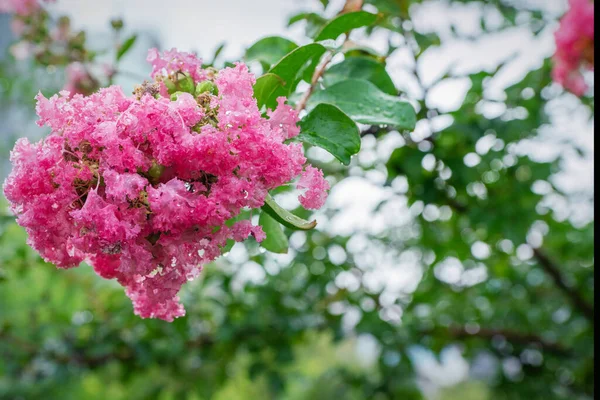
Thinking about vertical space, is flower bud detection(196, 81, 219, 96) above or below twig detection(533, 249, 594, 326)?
above

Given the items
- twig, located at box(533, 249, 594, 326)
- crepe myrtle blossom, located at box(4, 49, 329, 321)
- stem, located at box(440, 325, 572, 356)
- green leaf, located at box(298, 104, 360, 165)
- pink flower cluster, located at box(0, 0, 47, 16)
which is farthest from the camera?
stem, located at box(440, 325, 572, 356)

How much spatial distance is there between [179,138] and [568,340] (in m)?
1.93

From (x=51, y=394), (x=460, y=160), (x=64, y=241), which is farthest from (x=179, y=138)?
(x=51, y=394)

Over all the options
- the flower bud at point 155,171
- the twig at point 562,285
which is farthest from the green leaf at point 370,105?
the twig at point 562,285

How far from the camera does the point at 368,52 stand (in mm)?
918

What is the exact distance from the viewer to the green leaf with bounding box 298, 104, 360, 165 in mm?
642

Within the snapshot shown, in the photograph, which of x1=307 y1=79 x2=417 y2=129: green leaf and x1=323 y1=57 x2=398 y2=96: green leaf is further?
x1=323 y1=57 x2=398 y2=96: green leaf

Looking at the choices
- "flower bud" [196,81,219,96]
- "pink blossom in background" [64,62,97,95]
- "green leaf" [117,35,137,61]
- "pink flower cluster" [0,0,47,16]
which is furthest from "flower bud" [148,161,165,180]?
"pink flower cluster" [0,0,47,16]

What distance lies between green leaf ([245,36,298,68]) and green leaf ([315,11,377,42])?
3.7 inches

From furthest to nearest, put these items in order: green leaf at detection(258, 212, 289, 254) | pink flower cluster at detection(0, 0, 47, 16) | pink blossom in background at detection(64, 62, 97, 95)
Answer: pink flower cluster at detection(0, 0, 47, 16), pink blossom in background at detection(64, 62, 97, 95), green leaf at detection(258, 212, 289, 254)

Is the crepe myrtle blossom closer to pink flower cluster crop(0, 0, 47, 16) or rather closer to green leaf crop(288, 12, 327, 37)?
green leaf crop(288, 12, 327, 37)

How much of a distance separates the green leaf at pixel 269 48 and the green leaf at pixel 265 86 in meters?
0.19

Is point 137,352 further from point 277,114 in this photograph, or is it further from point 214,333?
point 277,114

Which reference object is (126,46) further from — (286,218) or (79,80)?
(286,218)
